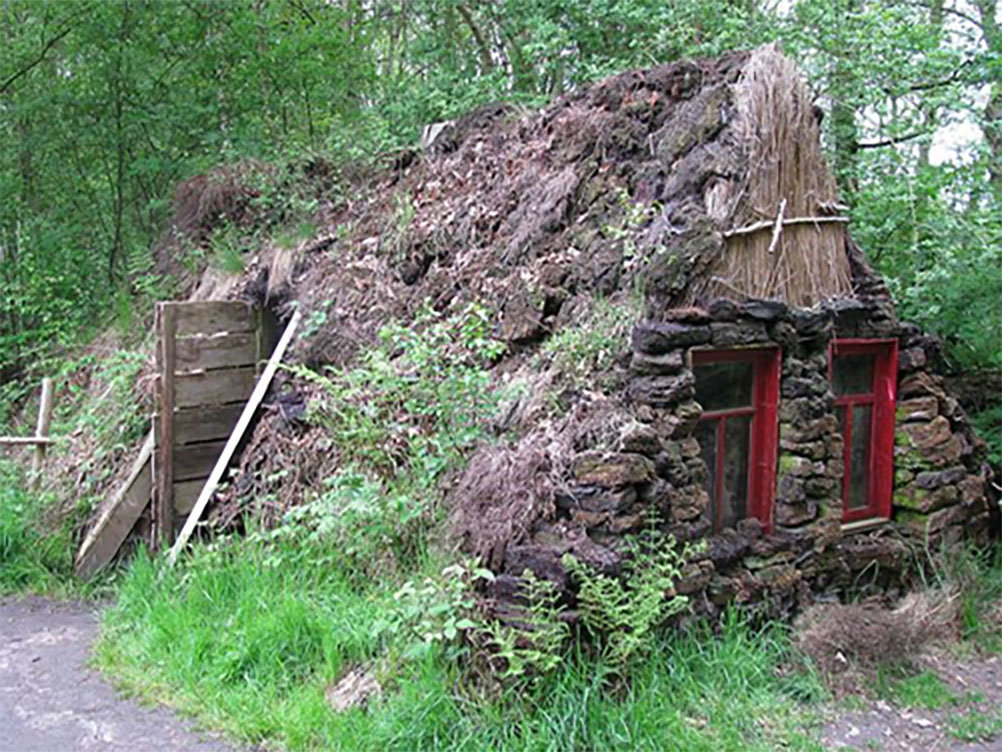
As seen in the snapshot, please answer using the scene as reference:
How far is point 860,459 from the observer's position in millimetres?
7535

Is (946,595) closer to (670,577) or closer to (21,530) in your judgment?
(670,577)

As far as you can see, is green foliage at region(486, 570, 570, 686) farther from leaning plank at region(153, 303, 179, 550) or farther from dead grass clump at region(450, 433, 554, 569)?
leaning plank at region(153, 303, 179, 550)

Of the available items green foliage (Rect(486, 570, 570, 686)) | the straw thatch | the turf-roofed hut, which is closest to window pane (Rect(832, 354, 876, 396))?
the turf-roofed hut

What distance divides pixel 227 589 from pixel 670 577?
9.87 ft

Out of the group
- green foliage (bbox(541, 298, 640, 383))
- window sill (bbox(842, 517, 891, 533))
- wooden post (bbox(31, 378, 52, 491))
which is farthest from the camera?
wooden post (bbox(31, 378, 52, 491))

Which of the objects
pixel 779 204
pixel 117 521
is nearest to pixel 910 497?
pixel 779 204

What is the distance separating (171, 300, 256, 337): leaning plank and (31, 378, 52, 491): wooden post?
1.70 meters

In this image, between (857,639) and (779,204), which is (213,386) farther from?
(857,639)

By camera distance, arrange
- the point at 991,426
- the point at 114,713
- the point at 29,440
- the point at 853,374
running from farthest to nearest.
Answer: the point at 991,426, the point at 29,440, the point at 853,374, the point at 114,713

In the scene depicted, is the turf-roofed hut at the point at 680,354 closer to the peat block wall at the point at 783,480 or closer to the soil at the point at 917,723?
the peat block wall at the point at 783,480

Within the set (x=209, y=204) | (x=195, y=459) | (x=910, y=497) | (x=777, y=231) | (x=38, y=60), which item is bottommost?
(x=910, y=497)

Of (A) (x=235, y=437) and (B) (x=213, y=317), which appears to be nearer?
(A) (x=235, y=437)

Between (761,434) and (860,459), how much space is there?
4.43 feet

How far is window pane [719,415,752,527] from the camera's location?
21.5 ft
